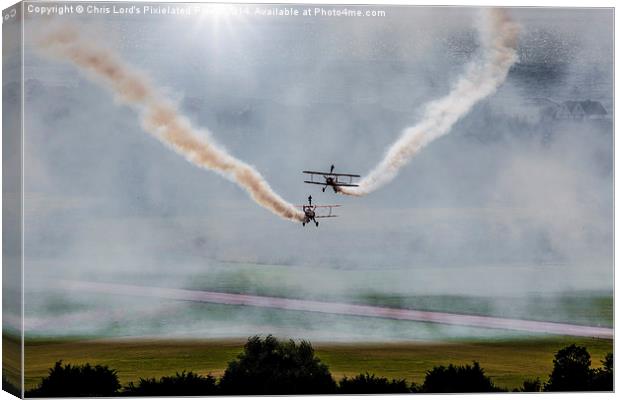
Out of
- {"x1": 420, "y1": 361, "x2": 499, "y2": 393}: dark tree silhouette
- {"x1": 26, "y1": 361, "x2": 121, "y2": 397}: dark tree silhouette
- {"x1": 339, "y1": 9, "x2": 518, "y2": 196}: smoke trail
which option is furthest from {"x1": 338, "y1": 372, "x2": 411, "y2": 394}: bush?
{"x1": 26, "y1": 361, "x2": 121, "y2": 397}: dark tree silhouette

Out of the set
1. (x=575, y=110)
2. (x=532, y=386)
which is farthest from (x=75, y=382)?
(x=575, y=110)

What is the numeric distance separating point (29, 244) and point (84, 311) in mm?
1172

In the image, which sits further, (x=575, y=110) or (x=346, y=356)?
(x=575, y=110)

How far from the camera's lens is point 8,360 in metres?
22.1

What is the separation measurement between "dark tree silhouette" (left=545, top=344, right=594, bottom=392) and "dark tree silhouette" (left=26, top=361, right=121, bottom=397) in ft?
20.3

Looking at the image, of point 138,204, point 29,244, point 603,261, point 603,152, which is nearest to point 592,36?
point 603,152

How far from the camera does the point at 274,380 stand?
2205 centimetres

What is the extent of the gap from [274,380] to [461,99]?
185 inches

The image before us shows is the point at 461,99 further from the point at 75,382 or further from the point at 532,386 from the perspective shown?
the point at 75,382

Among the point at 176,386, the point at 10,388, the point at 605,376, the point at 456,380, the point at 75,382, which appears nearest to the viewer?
the point at 75,382

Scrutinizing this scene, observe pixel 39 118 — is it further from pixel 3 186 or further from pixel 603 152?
pixel 603 152

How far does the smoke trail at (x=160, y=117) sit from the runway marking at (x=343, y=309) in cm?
123

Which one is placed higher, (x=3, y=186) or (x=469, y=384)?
(x=3, y=186)

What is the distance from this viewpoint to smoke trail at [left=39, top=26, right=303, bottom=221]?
21.5m
